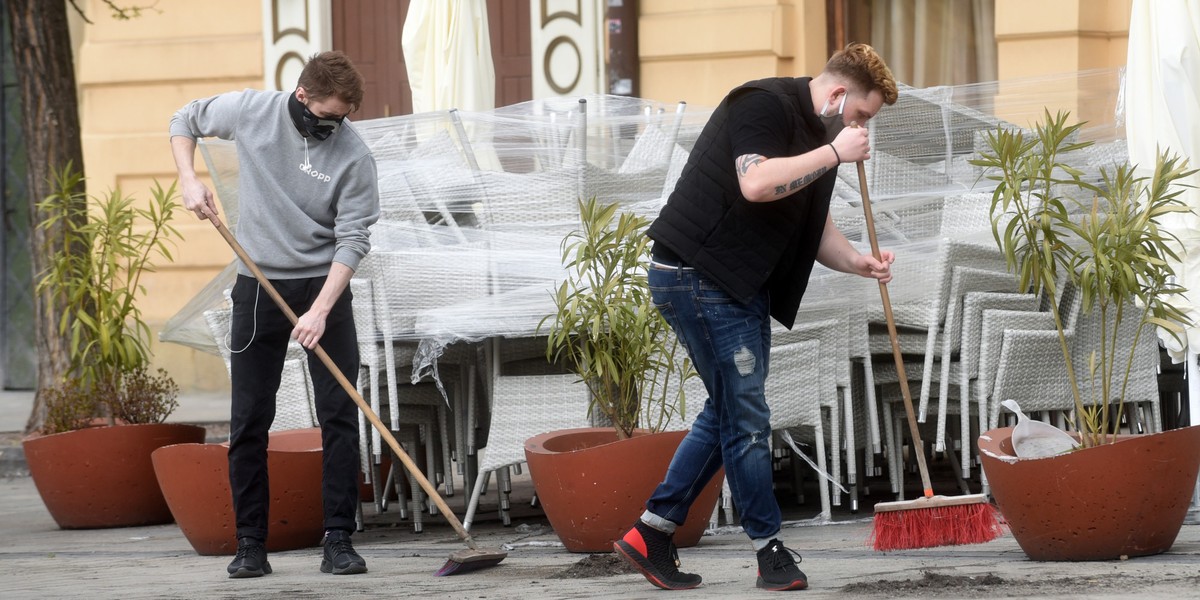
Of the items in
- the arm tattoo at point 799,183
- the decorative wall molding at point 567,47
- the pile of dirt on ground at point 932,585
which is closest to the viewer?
the arm tattoo at point 799,183

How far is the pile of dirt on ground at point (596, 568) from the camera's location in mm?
4703

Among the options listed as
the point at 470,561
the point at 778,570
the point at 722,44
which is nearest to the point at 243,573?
the point at 470,561

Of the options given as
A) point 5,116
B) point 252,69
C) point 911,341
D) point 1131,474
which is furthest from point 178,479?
point 5,116

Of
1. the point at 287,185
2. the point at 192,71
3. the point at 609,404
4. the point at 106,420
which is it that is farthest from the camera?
the point at 192,71

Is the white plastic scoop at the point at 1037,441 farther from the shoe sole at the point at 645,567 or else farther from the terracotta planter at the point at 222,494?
the terracotta planter at the point at 222,494

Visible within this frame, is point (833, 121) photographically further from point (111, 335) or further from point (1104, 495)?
point (111, 335)

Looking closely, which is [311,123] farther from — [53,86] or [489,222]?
[53,86]

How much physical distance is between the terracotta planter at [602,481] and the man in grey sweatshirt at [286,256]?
633mm

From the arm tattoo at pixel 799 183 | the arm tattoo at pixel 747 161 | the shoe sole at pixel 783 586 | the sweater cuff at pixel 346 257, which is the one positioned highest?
the arm tattoo at pixel 747 161

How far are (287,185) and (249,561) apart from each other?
117 cm

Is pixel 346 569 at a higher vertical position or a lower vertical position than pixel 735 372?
lower

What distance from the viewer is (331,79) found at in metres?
4.78

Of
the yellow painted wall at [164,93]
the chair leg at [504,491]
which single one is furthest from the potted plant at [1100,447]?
the yellow painted wall at [164,93]

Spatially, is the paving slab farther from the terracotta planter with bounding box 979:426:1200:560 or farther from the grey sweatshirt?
the grey sweatshirt
